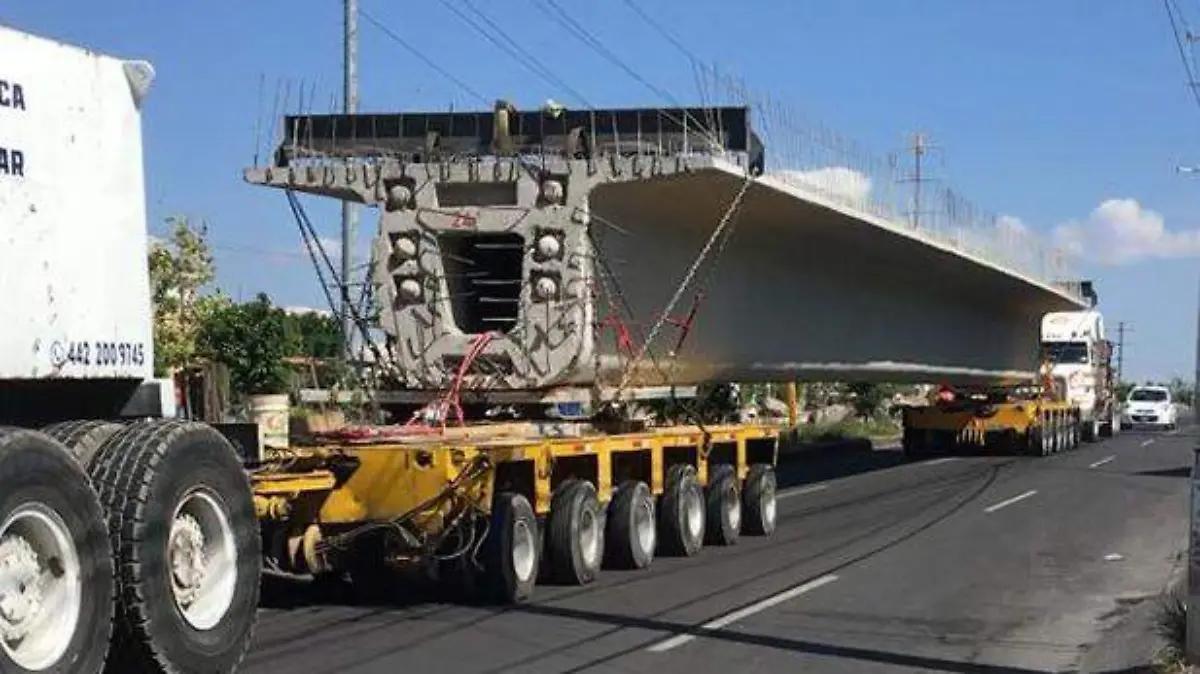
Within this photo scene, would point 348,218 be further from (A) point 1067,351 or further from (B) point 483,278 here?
(A) point 1067,351

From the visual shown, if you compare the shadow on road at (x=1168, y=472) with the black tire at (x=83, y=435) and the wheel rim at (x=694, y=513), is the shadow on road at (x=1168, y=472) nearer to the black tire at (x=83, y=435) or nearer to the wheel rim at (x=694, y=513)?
the wheel rim at (x=694, y=513)

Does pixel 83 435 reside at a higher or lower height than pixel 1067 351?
higher

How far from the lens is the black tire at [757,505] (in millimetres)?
17984

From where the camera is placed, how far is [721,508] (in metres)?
17.0

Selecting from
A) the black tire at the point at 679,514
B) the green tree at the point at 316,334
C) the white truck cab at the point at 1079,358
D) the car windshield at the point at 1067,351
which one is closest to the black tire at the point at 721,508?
the black tire at the point at 679,514

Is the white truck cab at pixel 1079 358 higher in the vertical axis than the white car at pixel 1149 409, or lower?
higher

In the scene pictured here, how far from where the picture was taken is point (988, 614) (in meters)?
11.9

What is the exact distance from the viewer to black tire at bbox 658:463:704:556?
15.6m

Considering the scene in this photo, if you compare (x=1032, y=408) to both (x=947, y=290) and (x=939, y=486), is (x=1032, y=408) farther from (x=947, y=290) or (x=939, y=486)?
(x=939, y=486)

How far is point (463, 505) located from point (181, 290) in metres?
16.0

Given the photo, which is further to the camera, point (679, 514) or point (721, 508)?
point (721, 508)

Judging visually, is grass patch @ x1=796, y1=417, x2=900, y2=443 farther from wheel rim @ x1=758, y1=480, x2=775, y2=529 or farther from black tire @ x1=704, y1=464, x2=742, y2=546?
black tire @ x1=704, y1=464, x2=742, y2=546

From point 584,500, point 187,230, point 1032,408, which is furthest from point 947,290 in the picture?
point 584,500

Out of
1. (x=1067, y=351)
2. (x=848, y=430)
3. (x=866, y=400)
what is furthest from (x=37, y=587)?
(x=866, y=400)
